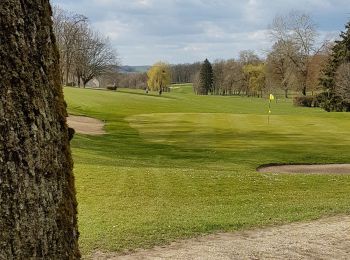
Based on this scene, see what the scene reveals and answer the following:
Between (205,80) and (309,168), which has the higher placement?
(205,80)

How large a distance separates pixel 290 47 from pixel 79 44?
36027 mm

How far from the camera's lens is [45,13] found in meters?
2.44

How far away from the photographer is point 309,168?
21.8 metres

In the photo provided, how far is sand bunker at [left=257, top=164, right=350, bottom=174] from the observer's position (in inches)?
829

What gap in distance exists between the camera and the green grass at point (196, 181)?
9328 mm

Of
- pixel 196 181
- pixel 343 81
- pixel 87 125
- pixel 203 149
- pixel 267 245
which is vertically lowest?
pixel 203 149

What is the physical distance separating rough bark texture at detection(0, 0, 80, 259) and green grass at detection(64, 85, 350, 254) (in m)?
5.37

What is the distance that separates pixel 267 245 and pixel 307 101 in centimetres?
6131

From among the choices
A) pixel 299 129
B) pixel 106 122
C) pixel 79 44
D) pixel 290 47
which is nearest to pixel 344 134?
pixel 299 129

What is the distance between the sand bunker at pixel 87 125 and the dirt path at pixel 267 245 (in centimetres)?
2315

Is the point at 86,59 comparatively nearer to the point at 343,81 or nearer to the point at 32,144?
the point at 343,81

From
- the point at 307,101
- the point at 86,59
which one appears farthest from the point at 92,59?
the point at 307,101

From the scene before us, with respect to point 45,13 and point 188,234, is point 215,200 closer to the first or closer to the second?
point 188,234

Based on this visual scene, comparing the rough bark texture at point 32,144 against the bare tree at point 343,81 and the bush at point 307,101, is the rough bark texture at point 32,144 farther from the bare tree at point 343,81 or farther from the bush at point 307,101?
the bush at point 307,101
